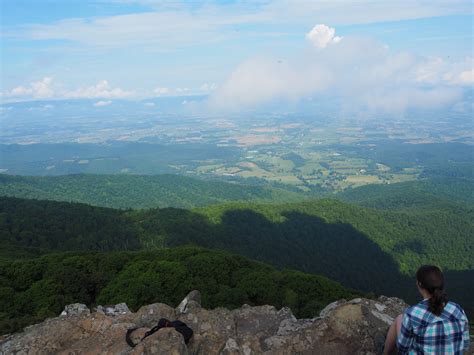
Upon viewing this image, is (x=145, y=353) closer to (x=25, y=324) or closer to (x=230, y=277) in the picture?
(x=25, y=324)

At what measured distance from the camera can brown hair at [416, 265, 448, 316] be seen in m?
7.66

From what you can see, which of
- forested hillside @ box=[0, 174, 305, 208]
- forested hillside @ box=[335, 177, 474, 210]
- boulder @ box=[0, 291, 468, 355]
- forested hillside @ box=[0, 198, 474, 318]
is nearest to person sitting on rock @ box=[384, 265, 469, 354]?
boulder @ box=[0, 291, 468, 355]

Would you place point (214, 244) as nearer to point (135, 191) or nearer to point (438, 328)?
point (438, 328)

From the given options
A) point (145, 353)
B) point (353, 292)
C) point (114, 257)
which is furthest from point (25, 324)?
point (353, 292)

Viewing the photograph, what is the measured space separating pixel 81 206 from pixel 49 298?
68.9 metres

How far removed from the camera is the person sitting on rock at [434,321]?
7.72 meters

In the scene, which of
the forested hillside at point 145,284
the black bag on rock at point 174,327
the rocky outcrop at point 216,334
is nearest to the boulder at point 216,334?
the rocky outcrop at point 216,334

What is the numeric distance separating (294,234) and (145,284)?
78.2 metres

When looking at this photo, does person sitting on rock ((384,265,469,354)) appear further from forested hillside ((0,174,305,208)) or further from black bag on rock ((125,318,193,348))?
forested hillside ((0,174,305,208))

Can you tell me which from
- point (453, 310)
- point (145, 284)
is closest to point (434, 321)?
point (453, 310)

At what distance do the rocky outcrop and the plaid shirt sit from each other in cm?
269

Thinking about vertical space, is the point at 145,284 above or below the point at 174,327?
below

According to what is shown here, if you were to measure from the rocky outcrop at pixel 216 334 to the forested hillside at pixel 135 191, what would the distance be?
152383mm

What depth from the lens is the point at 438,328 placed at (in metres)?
7.98
